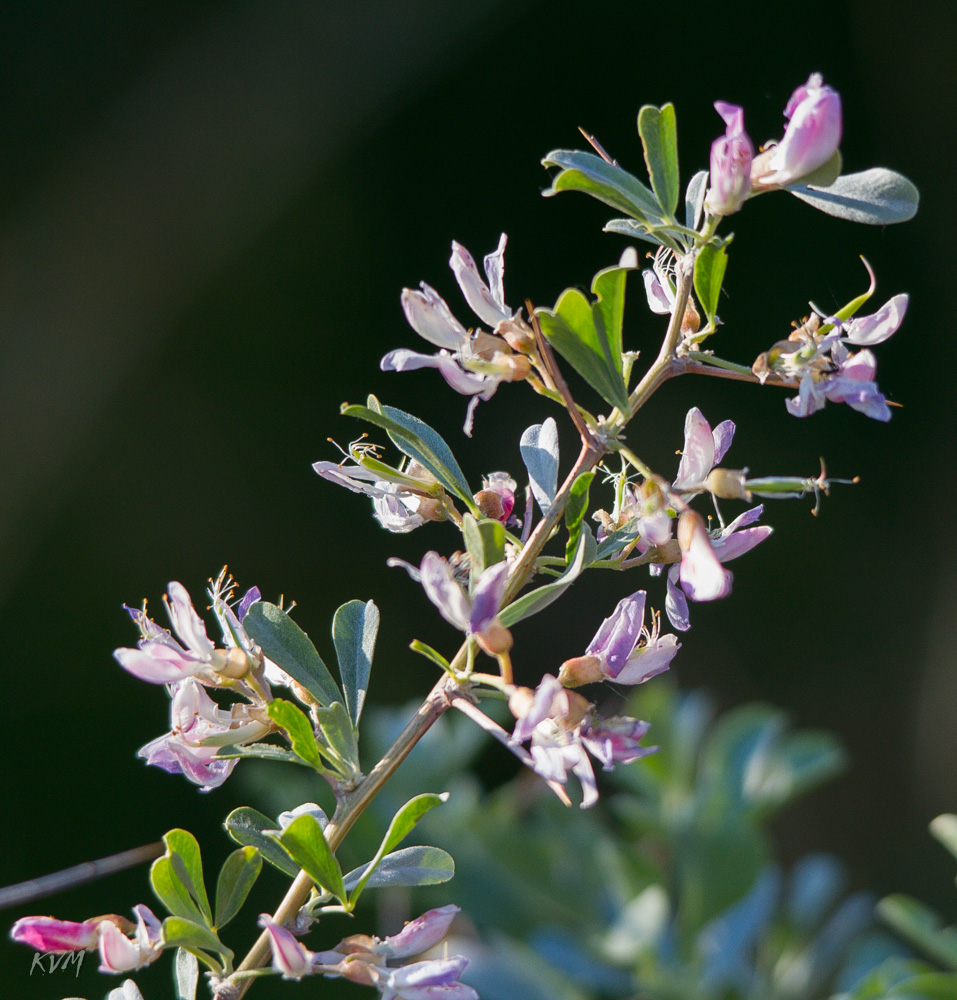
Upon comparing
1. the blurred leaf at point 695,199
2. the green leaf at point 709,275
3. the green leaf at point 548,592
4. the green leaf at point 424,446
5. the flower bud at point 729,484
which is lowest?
the green leaf at point 548,592

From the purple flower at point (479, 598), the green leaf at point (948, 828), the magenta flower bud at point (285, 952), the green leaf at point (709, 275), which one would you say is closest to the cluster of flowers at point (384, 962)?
the magenta flower bud at point (285, 952)

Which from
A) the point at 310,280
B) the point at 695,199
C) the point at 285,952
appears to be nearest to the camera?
the point at 285,952

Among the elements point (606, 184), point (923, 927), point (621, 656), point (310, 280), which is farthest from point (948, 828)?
point (310, 280)

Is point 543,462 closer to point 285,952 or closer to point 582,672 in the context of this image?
point 582,672

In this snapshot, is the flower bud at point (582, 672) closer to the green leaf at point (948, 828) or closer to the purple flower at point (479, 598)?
the purple flower at point (479, 598)

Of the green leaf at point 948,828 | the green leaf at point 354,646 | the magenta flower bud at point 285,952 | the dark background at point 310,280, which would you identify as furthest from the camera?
the dark background at point 310,280

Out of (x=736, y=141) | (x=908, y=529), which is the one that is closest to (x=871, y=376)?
(x=736, y=141)
